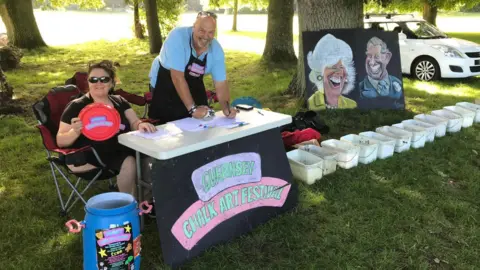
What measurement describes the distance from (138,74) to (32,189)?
6760 millimetres

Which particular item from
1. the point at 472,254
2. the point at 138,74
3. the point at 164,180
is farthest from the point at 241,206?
the point at 138,74

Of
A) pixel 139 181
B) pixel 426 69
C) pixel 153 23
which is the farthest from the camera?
pixel 153 23

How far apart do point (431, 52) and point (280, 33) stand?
347cm

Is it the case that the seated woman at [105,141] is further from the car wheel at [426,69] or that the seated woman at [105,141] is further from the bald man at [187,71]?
the car wheel at [426,69]

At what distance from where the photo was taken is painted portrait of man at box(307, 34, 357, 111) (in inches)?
234

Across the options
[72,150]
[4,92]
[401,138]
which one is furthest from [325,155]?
[4,92]

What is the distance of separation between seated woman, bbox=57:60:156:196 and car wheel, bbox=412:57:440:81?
7.85m

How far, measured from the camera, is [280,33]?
10.1m

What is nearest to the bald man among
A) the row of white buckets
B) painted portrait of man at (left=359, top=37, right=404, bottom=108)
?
the row of white buckets

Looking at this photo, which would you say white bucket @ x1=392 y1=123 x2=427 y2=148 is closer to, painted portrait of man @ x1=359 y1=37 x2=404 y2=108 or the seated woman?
painted portrait of man @ x1=359 y1=37 x2=404 y2=108

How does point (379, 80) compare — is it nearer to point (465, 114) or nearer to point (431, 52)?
point (465, 114)

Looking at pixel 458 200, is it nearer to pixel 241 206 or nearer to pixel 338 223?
pixel 338 223

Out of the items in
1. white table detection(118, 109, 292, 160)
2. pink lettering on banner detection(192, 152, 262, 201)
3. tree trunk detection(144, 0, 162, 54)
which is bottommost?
pink lettering on banner detection(192, 152, 262, 201)

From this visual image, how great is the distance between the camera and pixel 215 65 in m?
3.59
